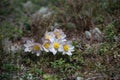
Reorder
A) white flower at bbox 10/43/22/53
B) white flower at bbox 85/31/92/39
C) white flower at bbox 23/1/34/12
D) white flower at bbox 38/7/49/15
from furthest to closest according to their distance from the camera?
white flower at bbox 23/1/34/12 → white flower at bbox 38/7/49/15 → white flower at bbox 85/31/92/39 → white flower at bbox 10/43/22/53

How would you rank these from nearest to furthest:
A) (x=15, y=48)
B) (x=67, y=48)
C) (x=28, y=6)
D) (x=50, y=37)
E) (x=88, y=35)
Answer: (x=67, y=48) → (x=50, y=37) → (x=15, y=48) → (x=88, y=35) → (x=28, y=6)

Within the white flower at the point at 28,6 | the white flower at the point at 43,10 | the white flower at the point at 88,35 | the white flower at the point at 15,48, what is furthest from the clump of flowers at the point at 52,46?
the white flower at the point at 28,6

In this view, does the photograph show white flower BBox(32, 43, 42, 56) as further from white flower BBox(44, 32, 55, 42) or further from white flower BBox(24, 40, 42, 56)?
white flower BBox(44, 32, 55, 42)

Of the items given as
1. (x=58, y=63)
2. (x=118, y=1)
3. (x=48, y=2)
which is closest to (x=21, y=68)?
(x=58, y=63)

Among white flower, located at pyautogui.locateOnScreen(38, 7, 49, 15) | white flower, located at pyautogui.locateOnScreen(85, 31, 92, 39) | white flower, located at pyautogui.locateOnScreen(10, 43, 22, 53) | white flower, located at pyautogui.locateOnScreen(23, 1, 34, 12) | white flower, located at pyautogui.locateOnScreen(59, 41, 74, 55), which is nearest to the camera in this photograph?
white flower, located at pyautogui.locateOnScreen(59, 41, 74, 55)

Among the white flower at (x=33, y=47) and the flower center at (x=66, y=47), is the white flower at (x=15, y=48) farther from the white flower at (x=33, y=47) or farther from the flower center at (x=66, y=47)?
the flower center at (x=66, y=47)

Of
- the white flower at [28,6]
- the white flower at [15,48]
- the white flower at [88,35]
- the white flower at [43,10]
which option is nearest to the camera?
the white flower at [15,48]

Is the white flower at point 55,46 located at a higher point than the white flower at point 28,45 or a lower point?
lower

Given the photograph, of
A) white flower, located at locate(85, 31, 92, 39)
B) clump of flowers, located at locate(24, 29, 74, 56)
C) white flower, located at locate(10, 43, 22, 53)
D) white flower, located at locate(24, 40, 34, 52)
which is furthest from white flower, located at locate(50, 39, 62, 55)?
white flower, located at locate(85, 31, 92, 39)

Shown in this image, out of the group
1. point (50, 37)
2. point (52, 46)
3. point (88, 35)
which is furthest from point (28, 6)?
point (52, 46)

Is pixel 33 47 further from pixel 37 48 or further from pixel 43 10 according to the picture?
pixel 43 10

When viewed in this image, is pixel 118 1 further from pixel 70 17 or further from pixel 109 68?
pixel 109 68
